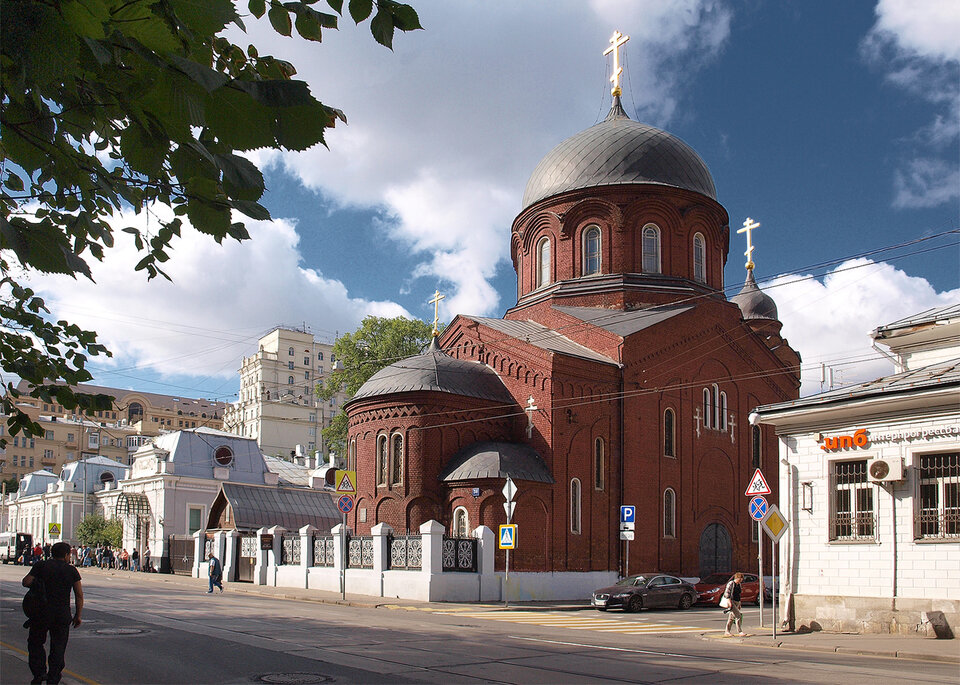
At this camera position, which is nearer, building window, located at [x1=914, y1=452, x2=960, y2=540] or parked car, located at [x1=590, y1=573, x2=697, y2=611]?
building window, located at [x1=914, y1=452, x2=960, y2=540]

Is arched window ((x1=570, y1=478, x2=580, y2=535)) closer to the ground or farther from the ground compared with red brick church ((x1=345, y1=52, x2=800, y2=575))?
closer to the ground

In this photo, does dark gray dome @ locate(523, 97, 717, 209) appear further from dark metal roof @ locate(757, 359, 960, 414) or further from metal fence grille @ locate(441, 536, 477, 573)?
dark metal roof @ locate(757, 359, 960, 414)

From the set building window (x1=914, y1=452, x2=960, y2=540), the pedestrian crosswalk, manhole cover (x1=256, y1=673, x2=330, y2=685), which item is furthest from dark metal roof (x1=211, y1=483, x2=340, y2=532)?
manhole cover (x1=256, y1=673, x2=330, y2=685)

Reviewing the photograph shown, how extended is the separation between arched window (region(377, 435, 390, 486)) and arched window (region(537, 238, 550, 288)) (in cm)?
1040

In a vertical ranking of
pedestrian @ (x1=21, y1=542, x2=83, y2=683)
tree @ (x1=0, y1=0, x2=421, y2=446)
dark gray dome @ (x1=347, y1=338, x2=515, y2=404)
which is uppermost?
dark gray dome @ (x1=347, y1=338, x2=515, y2=404)

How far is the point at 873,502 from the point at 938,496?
1.30 meters

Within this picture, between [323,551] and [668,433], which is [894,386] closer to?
[668,433]

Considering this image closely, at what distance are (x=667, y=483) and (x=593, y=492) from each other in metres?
3.72

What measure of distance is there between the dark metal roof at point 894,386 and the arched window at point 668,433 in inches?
521

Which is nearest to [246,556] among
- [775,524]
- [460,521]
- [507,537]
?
[460,521]

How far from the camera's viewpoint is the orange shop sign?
18453mm

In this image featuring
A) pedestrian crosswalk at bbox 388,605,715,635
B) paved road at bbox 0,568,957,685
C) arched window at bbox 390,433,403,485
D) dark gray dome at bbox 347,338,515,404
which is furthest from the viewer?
dark gray dome at bbox 347,338,515,404

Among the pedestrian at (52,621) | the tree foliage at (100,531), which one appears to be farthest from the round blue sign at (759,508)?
the tree foliage at (100,531)

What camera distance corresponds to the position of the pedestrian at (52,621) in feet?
29.7
